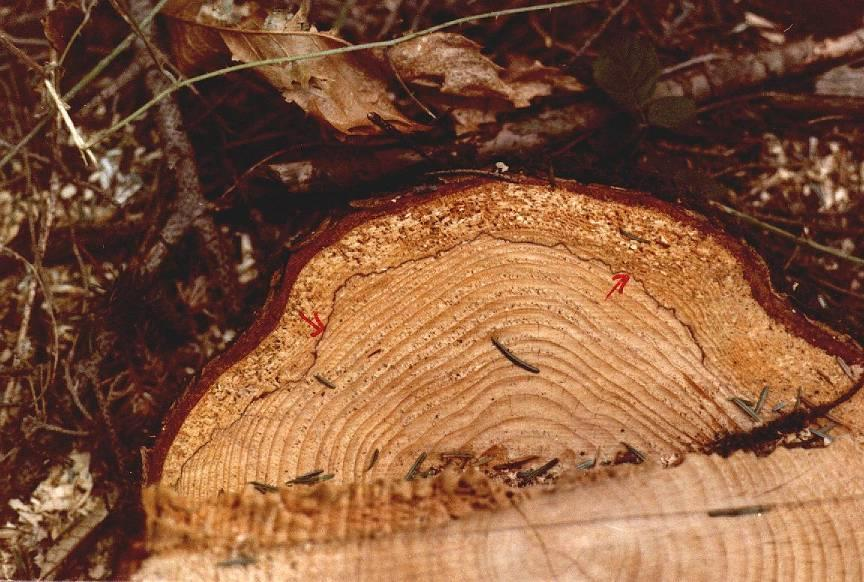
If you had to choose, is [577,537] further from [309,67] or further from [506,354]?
[309,67]

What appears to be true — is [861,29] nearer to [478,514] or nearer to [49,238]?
[478,514]

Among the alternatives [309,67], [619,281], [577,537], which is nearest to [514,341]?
[619,281]

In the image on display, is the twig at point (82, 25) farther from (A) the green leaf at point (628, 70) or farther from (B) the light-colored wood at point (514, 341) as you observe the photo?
(A) the green leaf at point (628, 70)

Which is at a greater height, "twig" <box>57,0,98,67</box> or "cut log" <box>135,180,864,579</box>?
"twig" <box>57,0,98,67</box>

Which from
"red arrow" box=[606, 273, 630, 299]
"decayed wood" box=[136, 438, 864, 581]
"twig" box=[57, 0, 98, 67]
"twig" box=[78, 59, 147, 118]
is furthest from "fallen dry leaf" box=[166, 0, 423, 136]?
"decayed wood" box=[136, 438, 864, 581]

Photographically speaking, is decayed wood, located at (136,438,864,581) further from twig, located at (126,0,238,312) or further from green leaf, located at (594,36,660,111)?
green leaf, located at (594,36,660,111)

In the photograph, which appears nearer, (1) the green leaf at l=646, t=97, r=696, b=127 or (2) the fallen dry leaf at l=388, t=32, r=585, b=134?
(2) the fallen dry leaf at l=388, t=32, r=585, b=134
